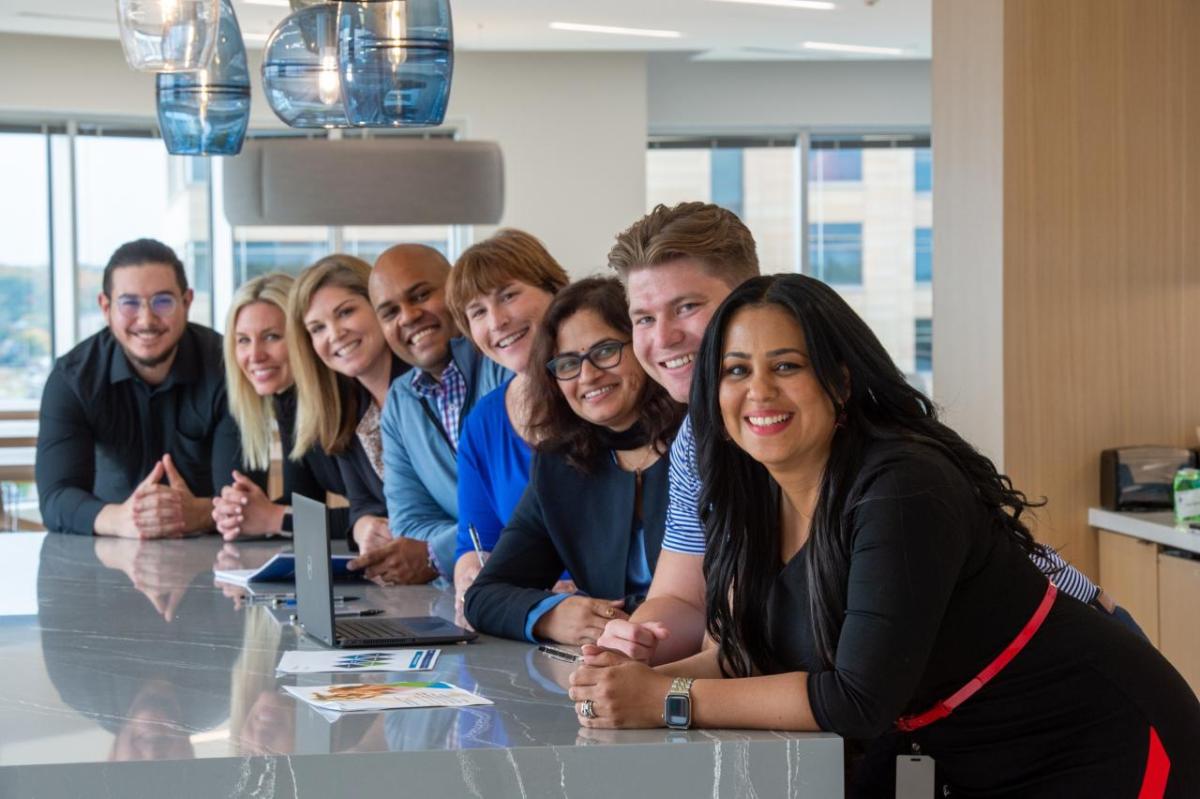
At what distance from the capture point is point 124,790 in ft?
5.46

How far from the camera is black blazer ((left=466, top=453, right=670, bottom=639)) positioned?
2541mm

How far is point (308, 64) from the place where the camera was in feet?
8.52

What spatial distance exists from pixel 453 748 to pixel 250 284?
8.69 feet

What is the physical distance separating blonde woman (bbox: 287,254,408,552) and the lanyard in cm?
208

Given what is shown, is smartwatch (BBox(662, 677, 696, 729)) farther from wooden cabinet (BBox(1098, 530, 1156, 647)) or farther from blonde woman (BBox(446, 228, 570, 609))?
wooden cabinet (BBox(1098, 530, 1156, 647))

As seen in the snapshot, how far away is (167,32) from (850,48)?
22.6 feet

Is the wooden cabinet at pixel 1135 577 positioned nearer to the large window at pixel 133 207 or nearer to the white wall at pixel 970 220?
the white wall at pixel 970 220

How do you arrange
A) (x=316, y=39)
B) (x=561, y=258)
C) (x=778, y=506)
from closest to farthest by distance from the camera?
(x=778, y=506) → (x=316, y=39) → (x=561, y=258)

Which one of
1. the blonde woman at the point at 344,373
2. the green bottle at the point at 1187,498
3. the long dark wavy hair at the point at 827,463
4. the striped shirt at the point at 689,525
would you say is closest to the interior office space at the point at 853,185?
Result: the green bottle at the point at 1187,498

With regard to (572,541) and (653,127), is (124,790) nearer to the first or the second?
(572,541)

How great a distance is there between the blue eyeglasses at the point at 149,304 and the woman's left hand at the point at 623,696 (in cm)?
274

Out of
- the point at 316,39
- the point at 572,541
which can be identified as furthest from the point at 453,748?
the point at 316,39

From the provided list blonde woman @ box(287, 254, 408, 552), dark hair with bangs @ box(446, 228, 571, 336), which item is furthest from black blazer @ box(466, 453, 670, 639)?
blonde woman @ box(287, 254, 408, 552)

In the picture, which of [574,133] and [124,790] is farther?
[574,133]
